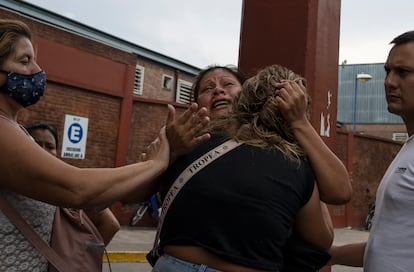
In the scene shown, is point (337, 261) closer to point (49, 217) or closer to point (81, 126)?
point (49, 217)

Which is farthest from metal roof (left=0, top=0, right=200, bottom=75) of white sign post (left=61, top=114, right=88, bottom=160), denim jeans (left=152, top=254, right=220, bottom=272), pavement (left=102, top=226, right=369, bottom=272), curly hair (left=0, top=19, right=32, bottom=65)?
denim jeans (left=152, top=254, right=220, bottom=272)

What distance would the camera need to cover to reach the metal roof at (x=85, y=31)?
14.4 metres

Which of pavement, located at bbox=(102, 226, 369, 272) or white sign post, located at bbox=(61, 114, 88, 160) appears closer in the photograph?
pavement, located at bbox=(102, 226, 369, 272)

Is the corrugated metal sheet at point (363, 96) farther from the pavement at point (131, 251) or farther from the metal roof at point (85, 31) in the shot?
the pavement at point (131, 251)

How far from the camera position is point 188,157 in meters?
1.79

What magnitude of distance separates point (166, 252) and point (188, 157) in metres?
0.36

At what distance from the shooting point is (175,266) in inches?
65.2

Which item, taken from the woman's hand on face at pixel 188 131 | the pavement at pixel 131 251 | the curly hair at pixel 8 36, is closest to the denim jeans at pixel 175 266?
the woman's hand on face at pixel 188 131

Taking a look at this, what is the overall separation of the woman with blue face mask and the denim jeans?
0.90ft

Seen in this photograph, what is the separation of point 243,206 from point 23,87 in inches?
35.5

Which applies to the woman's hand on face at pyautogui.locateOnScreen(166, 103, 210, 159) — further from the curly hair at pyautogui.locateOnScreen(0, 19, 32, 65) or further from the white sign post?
the white sign post

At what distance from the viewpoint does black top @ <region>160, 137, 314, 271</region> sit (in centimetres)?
160

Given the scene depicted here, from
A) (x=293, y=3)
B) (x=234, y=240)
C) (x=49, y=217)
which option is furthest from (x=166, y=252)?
(x=293, y=3)

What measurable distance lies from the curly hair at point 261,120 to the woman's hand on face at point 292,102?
2 centimetres
